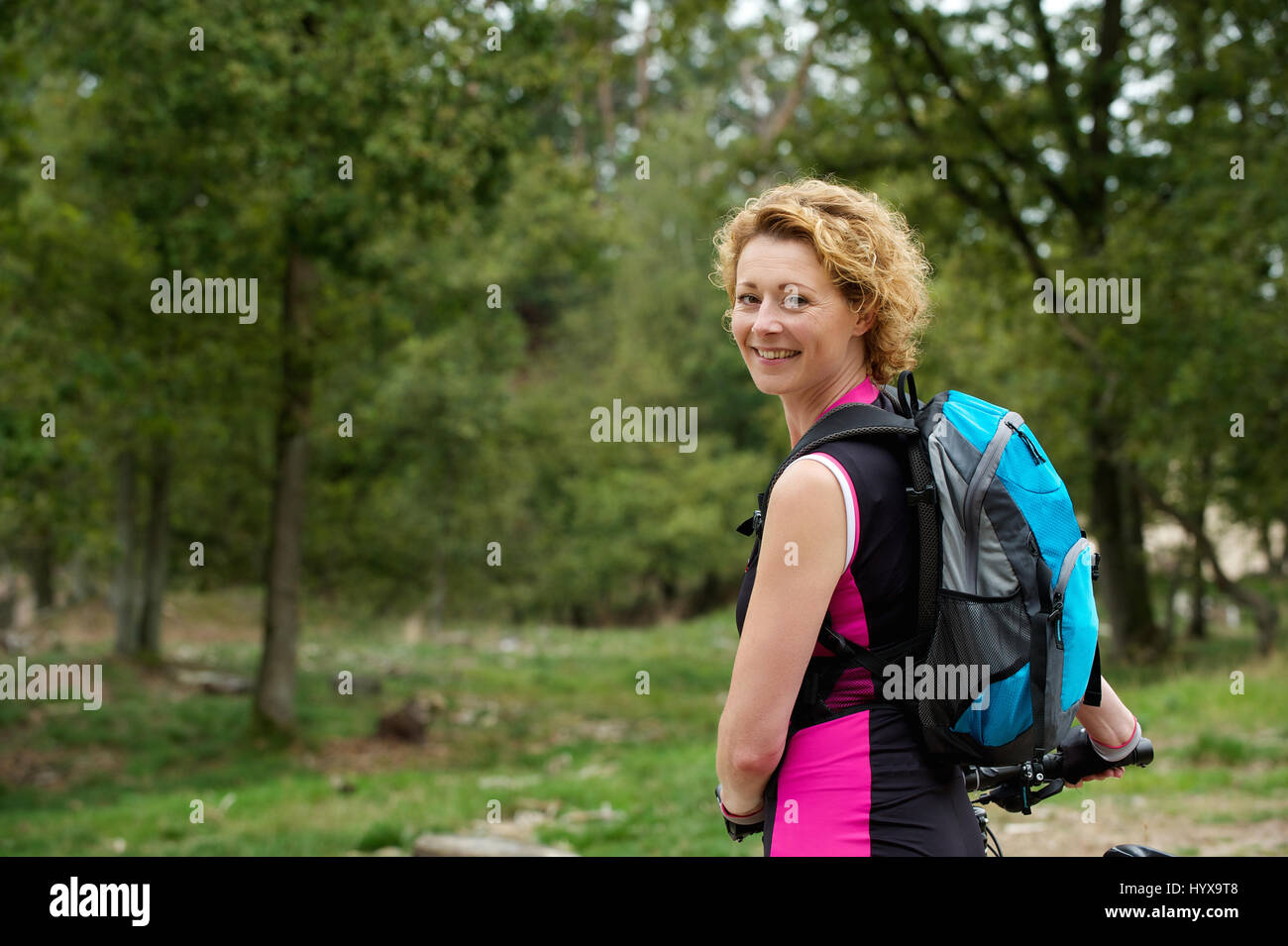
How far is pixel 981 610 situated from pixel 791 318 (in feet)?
2.21

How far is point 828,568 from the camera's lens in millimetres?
2082

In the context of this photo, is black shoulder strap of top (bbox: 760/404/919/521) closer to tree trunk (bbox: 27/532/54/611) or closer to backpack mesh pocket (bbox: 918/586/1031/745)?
backpack mesh pocket (bbox: 918/586/1031/745)

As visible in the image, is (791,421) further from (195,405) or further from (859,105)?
(859,105)

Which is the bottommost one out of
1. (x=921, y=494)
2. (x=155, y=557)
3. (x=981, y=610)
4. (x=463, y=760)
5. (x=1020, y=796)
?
(x=463, y=760)

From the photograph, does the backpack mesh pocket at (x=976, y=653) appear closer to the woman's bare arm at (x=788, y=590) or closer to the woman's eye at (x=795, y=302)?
the woman's bare arm at (x=788, y=590)

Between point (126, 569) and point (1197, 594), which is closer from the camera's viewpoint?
point (126, 569)

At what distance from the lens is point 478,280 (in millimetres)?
18266

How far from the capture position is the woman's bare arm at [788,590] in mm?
2076

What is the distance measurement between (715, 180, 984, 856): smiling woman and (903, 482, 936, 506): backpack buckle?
0.02 metres

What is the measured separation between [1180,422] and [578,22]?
9665 millimetres

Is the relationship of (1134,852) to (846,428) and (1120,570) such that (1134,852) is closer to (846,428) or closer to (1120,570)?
(846,428)

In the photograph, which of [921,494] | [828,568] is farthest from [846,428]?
[828,568]

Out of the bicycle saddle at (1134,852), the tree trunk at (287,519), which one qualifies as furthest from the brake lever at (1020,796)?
the tree trunk at (287,519)

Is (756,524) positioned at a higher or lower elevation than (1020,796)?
higher
